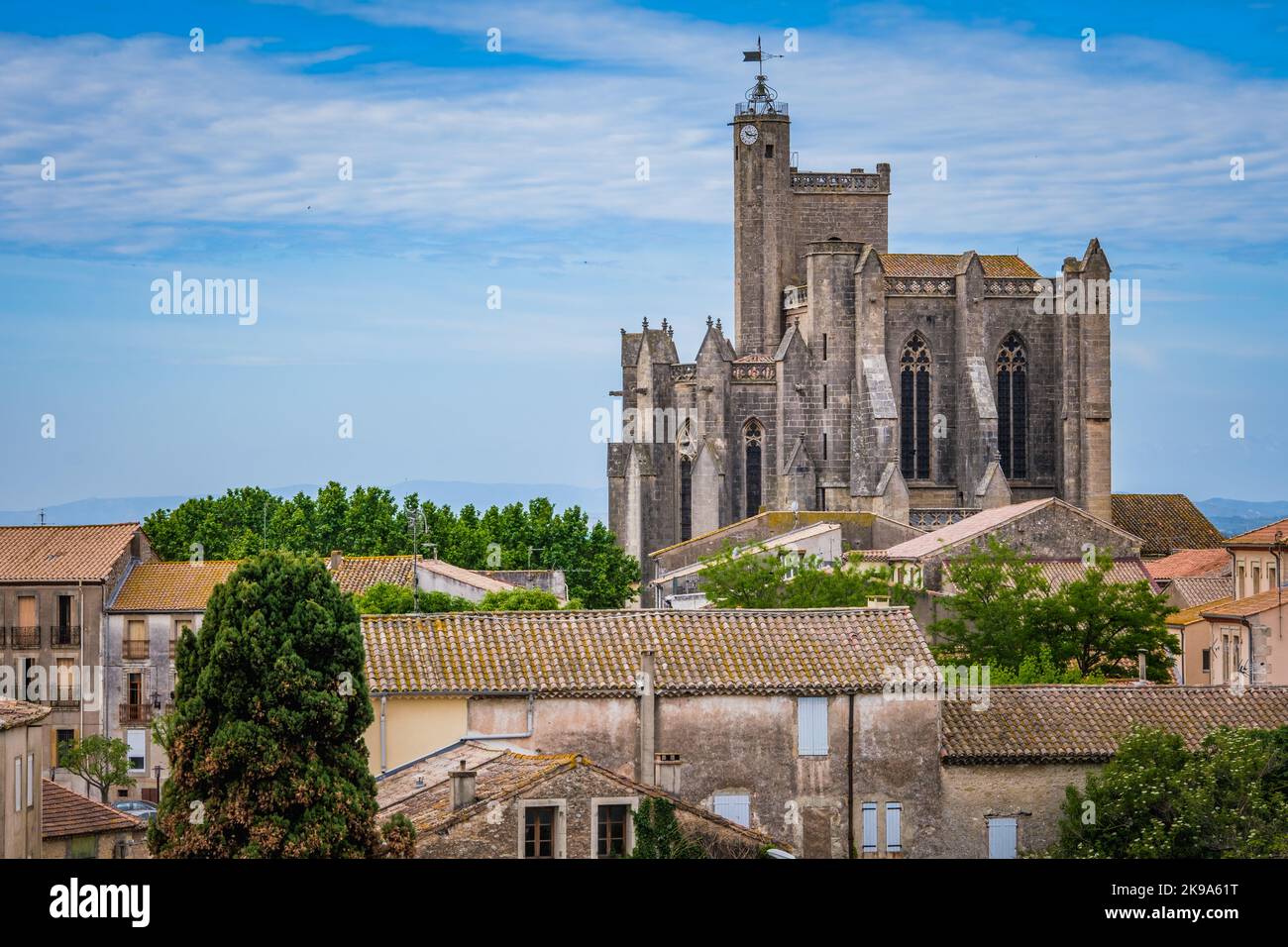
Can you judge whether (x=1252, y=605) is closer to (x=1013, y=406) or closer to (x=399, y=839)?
(x=399, y=839)

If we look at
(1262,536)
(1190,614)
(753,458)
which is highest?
(753,458)

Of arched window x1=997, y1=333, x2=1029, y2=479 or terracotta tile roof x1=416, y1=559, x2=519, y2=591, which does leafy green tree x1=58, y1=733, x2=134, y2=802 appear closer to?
terracotta tile roof x1=416, y1=559, x2=519, y2=591

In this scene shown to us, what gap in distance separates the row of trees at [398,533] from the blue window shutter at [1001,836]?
43.4 meters

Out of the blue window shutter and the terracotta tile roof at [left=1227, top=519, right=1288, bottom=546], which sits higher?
the terracotta tile roof at [left=1227, top=519, right=1288, bottom=546]

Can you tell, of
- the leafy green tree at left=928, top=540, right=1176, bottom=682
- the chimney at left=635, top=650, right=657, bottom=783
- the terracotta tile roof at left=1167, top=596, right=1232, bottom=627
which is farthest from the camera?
the terracotta tile roof at left=1167, top=596, right=1232, bottom=627

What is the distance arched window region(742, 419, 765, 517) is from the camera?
242 feet

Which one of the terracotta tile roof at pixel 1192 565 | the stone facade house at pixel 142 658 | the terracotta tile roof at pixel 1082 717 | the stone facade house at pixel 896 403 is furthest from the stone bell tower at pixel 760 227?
the terracotta tile roof at pixel 1082 717

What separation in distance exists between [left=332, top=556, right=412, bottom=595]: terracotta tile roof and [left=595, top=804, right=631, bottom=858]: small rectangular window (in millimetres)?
36135

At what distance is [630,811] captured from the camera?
2295cm

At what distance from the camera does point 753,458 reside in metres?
73.8

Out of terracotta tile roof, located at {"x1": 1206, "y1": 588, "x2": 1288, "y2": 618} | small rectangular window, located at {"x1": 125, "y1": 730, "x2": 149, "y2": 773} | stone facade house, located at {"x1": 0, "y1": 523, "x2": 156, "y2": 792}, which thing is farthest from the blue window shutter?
small rectangular window, located at {"x1": 125, "y1": 730, "x2": 149, "y2": 773}

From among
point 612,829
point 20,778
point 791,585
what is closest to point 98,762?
point 791,585

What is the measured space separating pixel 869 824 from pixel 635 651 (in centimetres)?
400
